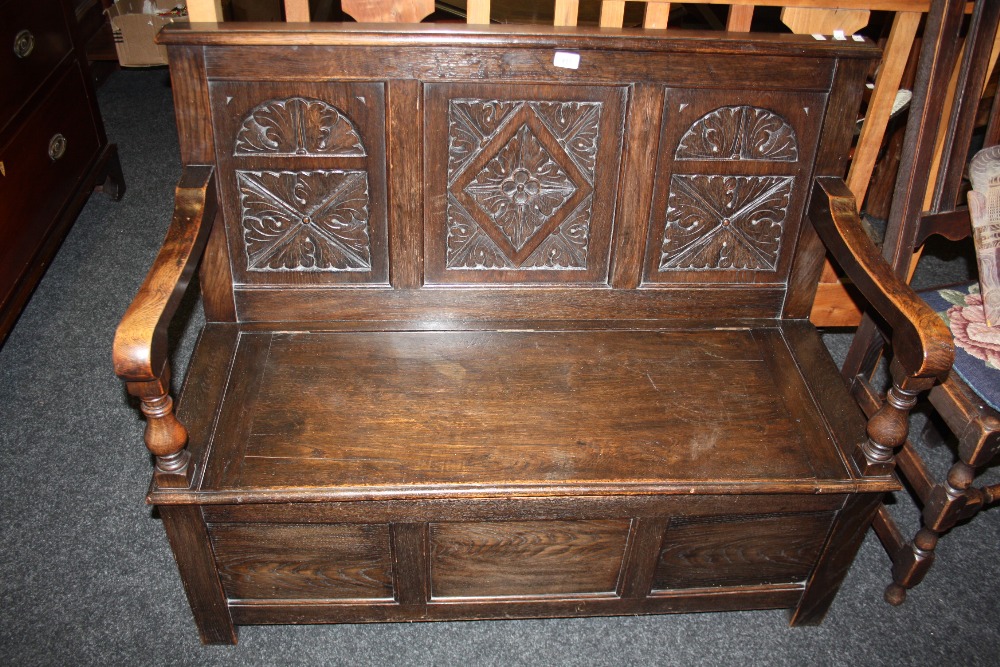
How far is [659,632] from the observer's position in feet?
6.77

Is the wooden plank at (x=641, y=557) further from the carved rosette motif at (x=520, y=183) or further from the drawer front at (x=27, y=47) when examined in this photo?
the drawer front at (x=27, y=47)

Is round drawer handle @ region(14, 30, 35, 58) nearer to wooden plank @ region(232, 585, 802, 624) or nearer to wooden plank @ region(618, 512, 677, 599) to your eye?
wooden plank @ region(232, 585, 802, 624)

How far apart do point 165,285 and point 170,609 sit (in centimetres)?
84

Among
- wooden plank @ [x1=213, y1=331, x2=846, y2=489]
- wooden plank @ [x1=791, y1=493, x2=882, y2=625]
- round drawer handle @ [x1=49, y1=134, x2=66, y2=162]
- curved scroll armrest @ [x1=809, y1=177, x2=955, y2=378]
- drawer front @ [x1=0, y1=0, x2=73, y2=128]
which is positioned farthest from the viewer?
round drawer handle @ [x1=49, y1=134, x2=66, y2=162]

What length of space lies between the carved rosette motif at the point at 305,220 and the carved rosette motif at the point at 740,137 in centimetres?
70

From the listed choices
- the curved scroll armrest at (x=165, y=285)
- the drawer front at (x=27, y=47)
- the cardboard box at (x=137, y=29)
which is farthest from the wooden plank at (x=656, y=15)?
the cardboard box at (x=137, y=29)

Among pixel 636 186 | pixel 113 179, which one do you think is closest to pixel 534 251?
pixel 636 186

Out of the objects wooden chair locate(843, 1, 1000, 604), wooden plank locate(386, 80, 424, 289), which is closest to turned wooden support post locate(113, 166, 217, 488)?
wooden plank locate(386, 80, 424, 289)

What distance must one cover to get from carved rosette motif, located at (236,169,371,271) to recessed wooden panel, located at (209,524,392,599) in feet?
1.90

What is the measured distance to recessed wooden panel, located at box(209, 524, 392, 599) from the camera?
1.78 meters

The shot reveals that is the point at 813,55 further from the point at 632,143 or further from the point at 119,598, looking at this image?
the point at 119,598

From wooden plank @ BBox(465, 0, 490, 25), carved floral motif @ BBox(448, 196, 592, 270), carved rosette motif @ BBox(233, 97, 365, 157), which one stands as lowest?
carved floral motif @ BBox(448, 196, 592, 270)

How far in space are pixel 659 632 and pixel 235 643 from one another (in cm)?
95

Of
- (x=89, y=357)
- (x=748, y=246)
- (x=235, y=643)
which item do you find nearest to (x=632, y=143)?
(x=748, y=246)
